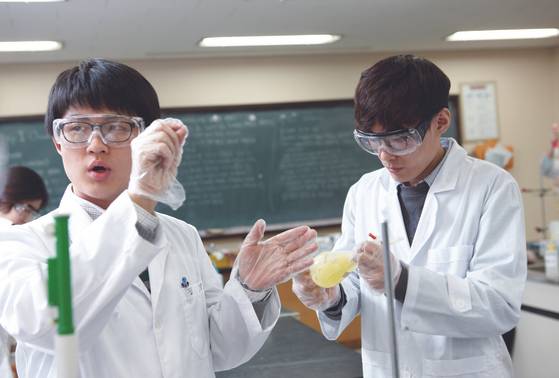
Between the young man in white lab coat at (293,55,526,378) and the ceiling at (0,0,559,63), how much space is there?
2.42 metres

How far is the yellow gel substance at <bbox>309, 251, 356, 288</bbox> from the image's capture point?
157 centimetres

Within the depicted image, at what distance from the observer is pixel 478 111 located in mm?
6234

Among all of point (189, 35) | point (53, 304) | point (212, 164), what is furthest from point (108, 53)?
point (53, 304)

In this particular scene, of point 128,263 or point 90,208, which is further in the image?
point 90,208

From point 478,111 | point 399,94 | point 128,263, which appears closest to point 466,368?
point 399,94

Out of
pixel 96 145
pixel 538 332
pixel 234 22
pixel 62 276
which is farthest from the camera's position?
pixel 234 22

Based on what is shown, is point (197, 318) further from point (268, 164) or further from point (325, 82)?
point (325, 82)

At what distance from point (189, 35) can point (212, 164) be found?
4.25 ft

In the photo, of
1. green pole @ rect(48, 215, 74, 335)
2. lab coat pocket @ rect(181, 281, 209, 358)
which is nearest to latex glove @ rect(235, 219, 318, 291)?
lab coat pocket @ rect(181, 281, 209, 358)

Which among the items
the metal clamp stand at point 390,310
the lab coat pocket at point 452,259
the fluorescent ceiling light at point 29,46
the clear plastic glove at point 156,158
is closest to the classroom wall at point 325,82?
the fluorescent ceiling light at point 29,46

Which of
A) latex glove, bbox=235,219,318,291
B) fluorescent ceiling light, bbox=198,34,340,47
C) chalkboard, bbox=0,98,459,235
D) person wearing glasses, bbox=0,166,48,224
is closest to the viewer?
latex glove, bbox=235,219,318,291

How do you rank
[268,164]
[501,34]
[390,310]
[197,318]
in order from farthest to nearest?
[268,164], [501,34], [197,318], [390,310]

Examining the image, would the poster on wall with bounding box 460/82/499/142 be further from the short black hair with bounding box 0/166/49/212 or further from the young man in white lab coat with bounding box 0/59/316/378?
the young man in white lab coat with bounding box 0/59/316/378

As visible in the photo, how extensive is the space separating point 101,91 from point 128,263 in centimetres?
46
